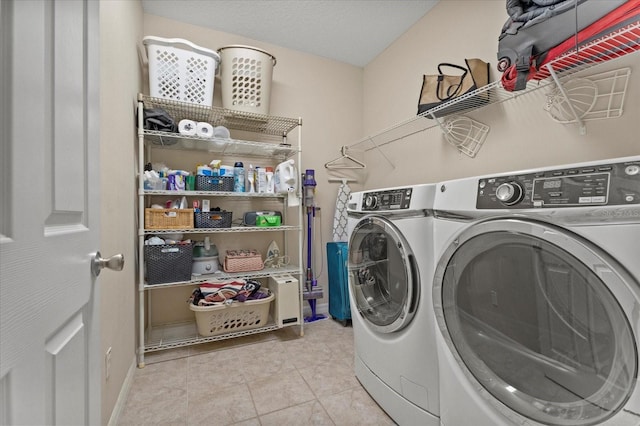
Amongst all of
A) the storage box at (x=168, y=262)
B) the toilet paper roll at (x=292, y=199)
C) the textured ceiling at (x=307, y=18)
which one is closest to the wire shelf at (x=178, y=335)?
the storage box at (x=168, y=262)

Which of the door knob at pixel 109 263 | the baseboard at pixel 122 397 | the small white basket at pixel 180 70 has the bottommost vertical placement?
the baseboard at pixel 122 397

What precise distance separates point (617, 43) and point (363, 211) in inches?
45.1

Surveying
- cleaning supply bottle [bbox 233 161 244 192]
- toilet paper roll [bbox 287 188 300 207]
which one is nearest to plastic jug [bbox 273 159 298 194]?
toilet paper roll [bbox 287 188 300 207]

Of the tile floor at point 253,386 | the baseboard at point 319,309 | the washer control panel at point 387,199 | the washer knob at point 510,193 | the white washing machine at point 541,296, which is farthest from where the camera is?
the baseboard at point 319,309

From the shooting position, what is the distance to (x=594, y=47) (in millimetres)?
1028

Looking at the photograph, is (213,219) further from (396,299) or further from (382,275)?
(396,299)

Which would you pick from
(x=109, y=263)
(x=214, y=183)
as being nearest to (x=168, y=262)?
(x=214, y=183)

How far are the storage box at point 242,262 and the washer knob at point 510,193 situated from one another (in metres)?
1.72

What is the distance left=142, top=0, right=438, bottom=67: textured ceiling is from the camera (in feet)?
6.54

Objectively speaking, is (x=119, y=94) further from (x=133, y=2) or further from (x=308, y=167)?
(x=308, y=167)

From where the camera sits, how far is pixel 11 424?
0.35 m

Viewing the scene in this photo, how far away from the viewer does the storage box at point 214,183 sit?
196 cm

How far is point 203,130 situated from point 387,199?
1363 millimetres

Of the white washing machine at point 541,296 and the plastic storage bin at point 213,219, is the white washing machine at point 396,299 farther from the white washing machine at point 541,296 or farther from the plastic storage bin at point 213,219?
the plastic storage bin at point 213,219
